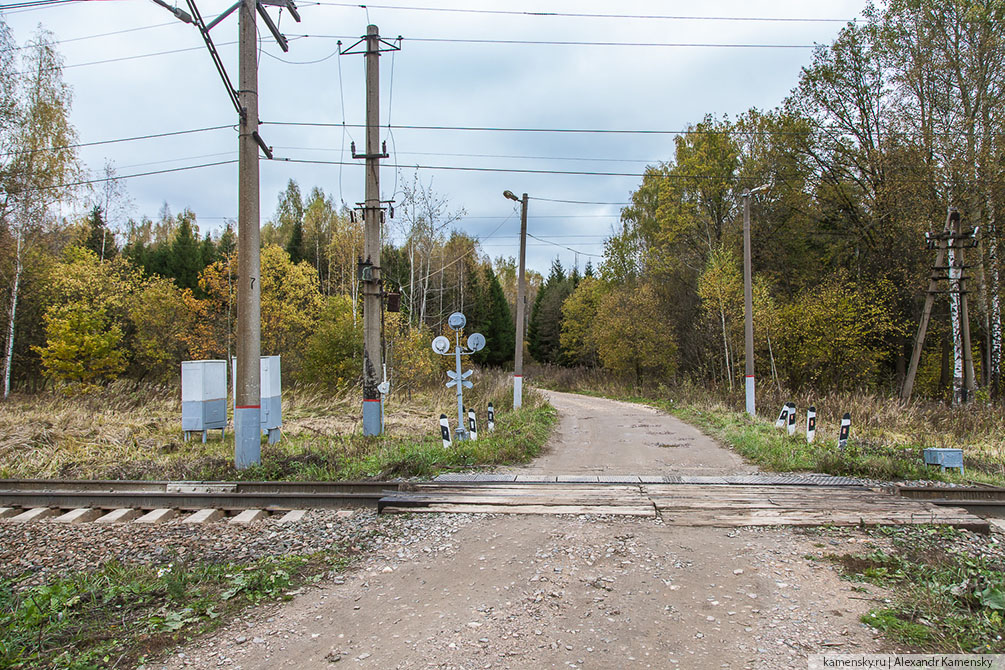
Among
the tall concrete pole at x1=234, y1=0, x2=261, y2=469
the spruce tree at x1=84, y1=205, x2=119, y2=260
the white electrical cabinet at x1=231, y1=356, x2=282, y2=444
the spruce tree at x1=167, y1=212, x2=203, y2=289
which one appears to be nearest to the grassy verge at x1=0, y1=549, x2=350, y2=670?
the tall concrete pole at x1=234, y1=0, x2=261, y2=469

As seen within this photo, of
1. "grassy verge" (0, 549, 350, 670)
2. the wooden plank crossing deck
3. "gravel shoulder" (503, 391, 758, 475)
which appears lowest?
"gravel shoulder" (503, 391, 758, 475)

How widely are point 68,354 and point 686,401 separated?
2861 centimetres

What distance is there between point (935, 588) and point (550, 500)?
407 cm

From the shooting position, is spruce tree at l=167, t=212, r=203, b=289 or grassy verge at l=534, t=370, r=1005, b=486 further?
spruce tree at l=167, t=212, r=203, b=289

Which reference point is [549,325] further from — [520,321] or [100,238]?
[520,321]

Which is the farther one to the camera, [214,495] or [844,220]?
[844,220]

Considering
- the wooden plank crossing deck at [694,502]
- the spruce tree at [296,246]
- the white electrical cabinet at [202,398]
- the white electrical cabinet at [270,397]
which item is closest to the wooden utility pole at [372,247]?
the white electrical cabinet at [270,397]

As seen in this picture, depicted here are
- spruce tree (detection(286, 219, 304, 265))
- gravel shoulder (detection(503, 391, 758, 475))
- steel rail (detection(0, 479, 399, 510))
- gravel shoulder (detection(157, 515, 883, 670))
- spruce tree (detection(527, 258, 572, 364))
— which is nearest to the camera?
gravel shoulder (detection(157, 515, 883, 670))

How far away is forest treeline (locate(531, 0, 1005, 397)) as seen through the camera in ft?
72.7

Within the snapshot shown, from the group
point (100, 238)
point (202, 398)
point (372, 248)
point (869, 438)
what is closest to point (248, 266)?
point (372, 248)

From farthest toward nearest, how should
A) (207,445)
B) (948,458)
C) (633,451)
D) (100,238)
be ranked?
(100,238)
(633,451)
(207,445)
(948,458)

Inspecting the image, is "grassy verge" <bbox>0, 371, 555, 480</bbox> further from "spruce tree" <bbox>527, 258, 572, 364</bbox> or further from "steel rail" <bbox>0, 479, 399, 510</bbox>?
"spruce tree" <bbox>527, 258, 572, 364</bbox>

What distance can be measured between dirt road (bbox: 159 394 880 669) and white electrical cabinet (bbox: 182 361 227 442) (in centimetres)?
769

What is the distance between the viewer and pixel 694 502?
7.52 meters
